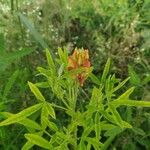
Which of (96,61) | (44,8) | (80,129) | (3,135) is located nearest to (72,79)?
(3,135)

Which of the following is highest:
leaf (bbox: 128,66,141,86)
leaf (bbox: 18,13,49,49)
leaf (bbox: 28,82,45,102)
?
leaf (bbox: 18,13,49,49)

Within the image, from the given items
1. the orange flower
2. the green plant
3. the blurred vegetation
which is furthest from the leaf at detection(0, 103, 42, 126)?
the blurred vegetation

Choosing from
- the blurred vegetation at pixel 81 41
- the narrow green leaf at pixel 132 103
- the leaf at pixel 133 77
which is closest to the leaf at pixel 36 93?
the narrow green leaf at pixel 132 103

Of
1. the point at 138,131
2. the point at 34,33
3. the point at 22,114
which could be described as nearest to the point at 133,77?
the point at 138,131

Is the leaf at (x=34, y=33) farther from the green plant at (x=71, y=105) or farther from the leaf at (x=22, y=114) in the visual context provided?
the leaf at (x=22, y=114)

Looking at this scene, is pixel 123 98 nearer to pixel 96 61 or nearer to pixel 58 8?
pixel 96 61

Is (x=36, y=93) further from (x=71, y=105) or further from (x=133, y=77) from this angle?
(x=133, y=77)

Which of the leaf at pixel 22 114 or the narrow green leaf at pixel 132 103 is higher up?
the narrow green leaf at pixel 132 103

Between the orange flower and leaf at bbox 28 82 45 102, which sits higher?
the orange flower

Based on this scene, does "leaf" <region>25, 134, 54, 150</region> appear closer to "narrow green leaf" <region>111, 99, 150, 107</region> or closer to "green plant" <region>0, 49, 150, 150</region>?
"green plant" <region>0, 49, 150, 150</region>
